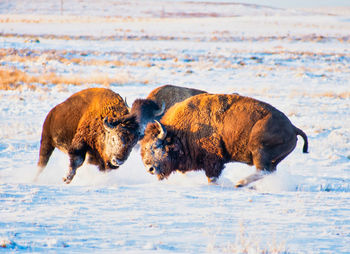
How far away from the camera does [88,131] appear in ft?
25.3

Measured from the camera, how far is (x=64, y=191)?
639 centimetres

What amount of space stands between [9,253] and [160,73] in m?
21.6

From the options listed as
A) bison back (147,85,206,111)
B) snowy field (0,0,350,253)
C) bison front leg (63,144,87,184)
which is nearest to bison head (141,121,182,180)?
snowy field (0,0,350,253)

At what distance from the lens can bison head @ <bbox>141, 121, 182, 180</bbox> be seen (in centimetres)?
745

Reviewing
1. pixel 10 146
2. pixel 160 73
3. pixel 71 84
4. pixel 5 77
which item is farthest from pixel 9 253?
pixel 160 73

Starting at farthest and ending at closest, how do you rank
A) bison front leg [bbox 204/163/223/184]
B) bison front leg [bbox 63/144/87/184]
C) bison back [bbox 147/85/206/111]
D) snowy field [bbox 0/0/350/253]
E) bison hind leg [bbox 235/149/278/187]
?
bison back [bbox 147/85/206/111] → bison front leg [bbox 63/144/87/184] → bison front leg [bbox 204/163/223/184] → bison hind leg [bbox 235/149/278/187] → snowy field [bbox 0/0/350/253]

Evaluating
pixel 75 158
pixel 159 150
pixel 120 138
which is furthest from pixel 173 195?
pixel 75 158

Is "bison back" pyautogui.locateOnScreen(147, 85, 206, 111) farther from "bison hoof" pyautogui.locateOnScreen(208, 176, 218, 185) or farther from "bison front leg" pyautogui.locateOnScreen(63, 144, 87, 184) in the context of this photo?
"bison hoof" pyautogui.locateOnScreen(208, 176, 218, 185)

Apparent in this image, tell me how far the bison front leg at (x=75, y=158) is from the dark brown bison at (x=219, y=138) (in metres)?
0.95

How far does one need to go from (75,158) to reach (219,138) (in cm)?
220

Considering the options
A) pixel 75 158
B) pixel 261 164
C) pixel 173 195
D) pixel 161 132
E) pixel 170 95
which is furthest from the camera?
pixel 170 95

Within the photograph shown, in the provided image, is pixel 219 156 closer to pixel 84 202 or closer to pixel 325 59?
pixel 84 202

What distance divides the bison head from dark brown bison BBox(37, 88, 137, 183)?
30 centimetres

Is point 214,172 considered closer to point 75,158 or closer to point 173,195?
point 173,195
